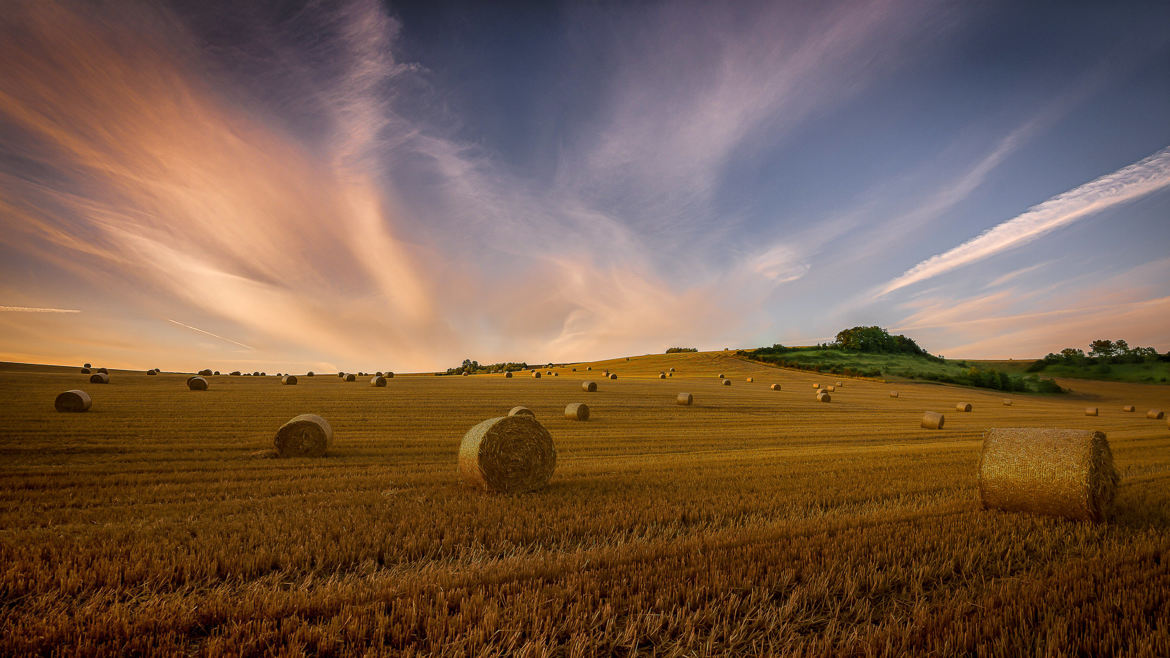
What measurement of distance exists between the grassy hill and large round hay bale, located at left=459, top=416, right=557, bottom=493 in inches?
2524

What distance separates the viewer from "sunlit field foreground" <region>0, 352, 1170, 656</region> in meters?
3.58

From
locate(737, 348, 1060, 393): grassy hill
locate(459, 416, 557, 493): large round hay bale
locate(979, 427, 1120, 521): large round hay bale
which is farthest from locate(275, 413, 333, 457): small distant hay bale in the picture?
locate(737, 348, 1060, 393): grassy hill

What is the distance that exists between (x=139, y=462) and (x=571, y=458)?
9.65 metres

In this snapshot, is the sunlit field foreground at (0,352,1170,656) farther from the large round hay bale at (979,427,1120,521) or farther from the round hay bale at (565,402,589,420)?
the round hay bale at (565,402,589,420)

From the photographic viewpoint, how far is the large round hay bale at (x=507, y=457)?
9117mm

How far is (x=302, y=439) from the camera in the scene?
12.6m

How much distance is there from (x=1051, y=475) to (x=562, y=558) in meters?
7.57

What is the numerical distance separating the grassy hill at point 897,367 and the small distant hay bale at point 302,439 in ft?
213

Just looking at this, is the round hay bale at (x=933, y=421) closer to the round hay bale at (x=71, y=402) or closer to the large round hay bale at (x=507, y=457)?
the large round hay bale at (x=507, y=457)

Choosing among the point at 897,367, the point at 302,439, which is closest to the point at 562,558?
the point at 302,439

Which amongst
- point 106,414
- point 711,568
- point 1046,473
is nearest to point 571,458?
point 711,568

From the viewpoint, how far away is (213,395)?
85.7 ft

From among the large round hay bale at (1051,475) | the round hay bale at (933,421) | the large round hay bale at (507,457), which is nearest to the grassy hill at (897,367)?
the round hay bale at (933,421)

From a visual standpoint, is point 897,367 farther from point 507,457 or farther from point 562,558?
point 562,558
